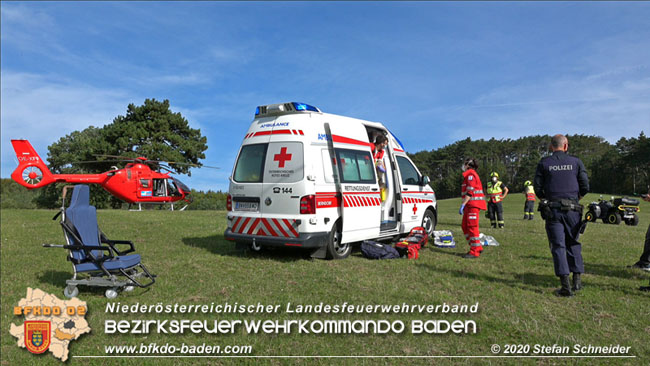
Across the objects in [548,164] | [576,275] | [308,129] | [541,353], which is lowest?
[541,353]

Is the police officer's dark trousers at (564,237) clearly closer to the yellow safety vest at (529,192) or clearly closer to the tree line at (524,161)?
the yellow safety vest at (529,192)

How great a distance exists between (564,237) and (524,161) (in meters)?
79.7

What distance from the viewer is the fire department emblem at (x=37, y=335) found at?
4.01 m

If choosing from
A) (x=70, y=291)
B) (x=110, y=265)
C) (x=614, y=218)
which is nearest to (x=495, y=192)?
(x=614, y=218)

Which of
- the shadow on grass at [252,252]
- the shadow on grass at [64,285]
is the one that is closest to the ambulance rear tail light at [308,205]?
the shadow on grass at [252,252]

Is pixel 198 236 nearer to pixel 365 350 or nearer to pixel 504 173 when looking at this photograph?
pixel 365 350

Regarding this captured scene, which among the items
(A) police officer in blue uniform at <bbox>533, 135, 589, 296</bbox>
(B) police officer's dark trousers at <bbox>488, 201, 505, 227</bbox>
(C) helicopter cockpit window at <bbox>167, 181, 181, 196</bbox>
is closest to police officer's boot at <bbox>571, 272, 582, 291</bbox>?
(A) police officer in blue uniform at <bbox>533, 135, 589, 296</bbox>

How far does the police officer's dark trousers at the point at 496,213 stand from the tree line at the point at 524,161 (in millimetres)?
50773

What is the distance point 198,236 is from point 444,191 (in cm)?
7528

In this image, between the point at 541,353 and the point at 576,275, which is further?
the point at 576,275

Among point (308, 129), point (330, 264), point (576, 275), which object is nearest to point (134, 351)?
point (330, 264)

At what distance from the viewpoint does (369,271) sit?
260 inches

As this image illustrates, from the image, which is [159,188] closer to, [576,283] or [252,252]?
[252,252]

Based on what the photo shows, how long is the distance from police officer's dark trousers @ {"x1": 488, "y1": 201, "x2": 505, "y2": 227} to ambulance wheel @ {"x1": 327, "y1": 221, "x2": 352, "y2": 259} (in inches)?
313
